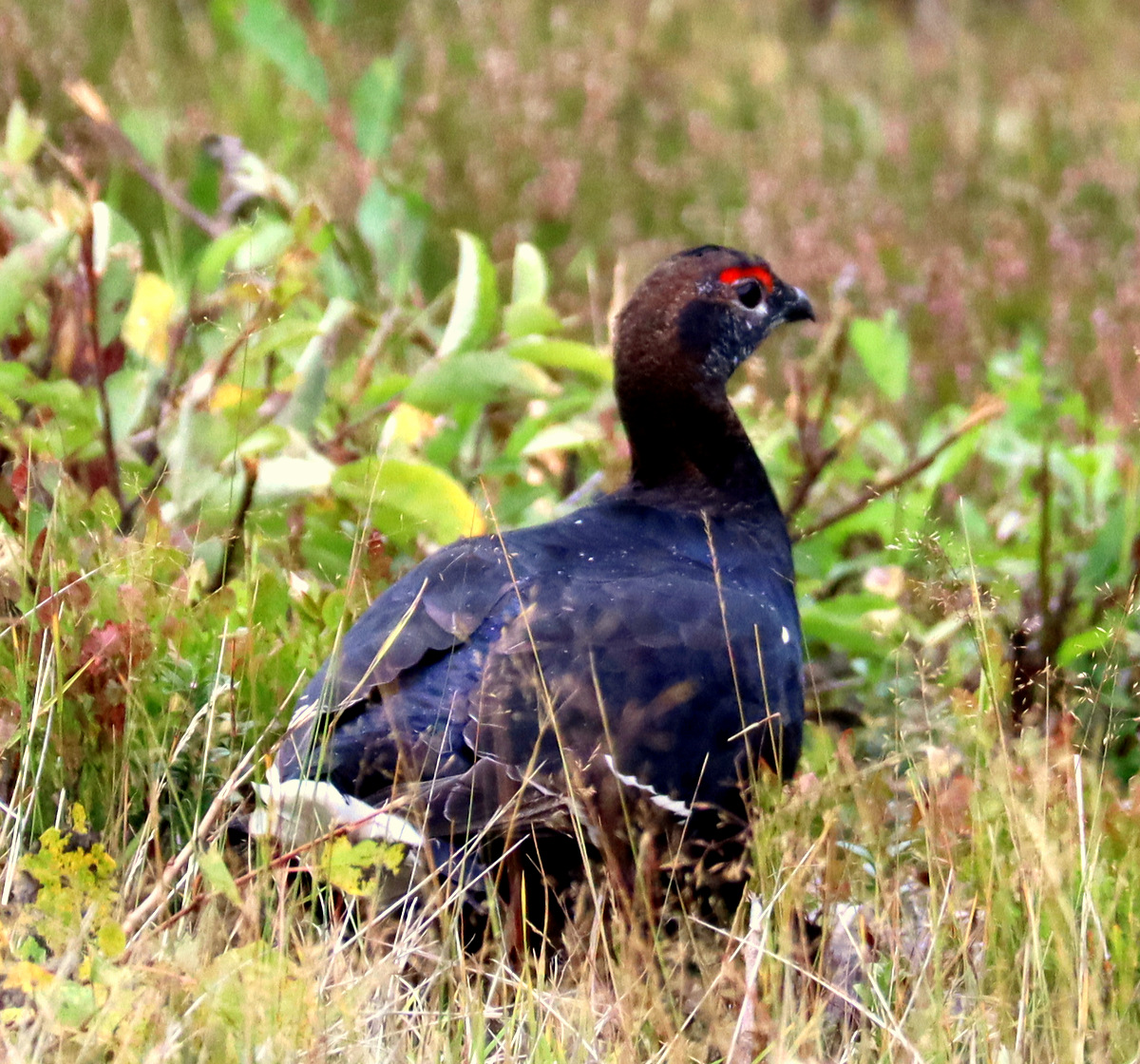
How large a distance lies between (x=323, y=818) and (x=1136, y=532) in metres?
2.19

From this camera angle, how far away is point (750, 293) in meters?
3.41

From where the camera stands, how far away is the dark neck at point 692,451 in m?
3.21

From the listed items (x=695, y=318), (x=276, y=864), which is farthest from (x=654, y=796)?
(x=695, y=318)

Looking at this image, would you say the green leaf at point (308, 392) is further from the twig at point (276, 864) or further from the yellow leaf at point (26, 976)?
the yellow leaf at point (26, 976)

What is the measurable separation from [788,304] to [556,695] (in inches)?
55.0

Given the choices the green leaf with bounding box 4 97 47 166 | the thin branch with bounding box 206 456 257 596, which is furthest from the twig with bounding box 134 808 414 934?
the green leaf with bounding box 4 97 47 166

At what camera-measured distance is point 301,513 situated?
3.48 meters

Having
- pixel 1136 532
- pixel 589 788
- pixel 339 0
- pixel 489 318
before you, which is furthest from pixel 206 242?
pixel 589 788

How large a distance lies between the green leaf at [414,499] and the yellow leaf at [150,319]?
59 centimetres

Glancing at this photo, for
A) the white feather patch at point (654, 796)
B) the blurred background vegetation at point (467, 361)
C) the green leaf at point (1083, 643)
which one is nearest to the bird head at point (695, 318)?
the blurred background vegetation at point (467, 361)

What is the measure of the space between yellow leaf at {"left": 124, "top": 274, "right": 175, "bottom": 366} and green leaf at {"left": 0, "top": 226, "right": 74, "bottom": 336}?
0.31 m

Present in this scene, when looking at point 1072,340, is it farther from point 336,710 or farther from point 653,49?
point 336,710

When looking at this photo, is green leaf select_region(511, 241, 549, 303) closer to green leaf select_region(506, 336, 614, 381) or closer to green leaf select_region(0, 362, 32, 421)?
green leaf select_region(506, 336, 614, 381)

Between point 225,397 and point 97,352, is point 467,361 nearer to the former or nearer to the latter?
point 225,397
